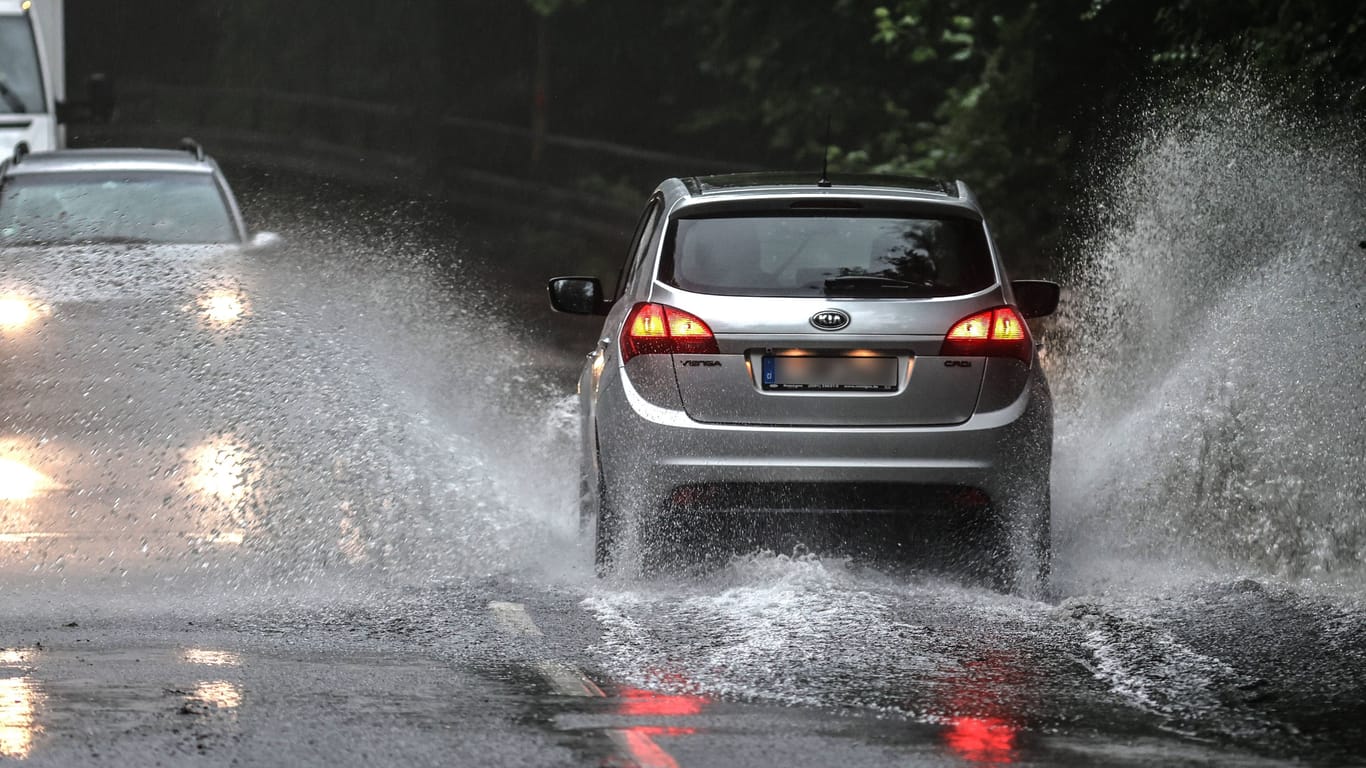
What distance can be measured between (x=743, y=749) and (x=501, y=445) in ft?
21.0

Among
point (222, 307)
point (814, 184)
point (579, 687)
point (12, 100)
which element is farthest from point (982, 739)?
point (12, 100)

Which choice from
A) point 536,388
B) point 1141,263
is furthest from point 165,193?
point 1141,263

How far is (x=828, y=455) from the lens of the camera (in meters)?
7.69

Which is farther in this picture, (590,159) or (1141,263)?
(590,159)

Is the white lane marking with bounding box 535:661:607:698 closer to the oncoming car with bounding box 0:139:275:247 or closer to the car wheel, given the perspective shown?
the car wheel

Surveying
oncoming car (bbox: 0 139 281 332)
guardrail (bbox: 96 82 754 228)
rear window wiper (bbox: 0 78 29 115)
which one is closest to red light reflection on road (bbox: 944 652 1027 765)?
oncoming car (bbox: 0 139 281 332)

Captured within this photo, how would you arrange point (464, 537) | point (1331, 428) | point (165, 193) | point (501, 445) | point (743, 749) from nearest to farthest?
point (743, 749) < point (464, 537) < point (1331, 428) < point (501, 445) < point (165, 193)

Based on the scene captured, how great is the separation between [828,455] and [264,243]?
814 centimetres

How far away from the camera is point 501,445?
11633 millimetres

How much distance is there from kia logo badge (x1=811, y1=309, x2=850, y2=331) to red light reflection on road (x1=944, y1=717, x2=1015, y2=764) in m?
2.24

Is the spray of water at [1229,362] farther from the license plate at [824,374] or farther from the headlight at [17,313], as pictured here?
the headlight at [17,313]

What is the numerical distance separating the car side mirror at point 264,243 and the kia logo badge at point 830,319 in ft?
25.5

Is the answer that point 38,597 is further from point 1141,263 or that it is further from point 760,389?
point 1141,263

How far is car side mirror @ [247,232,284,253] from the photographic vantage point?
14797 millimetres
